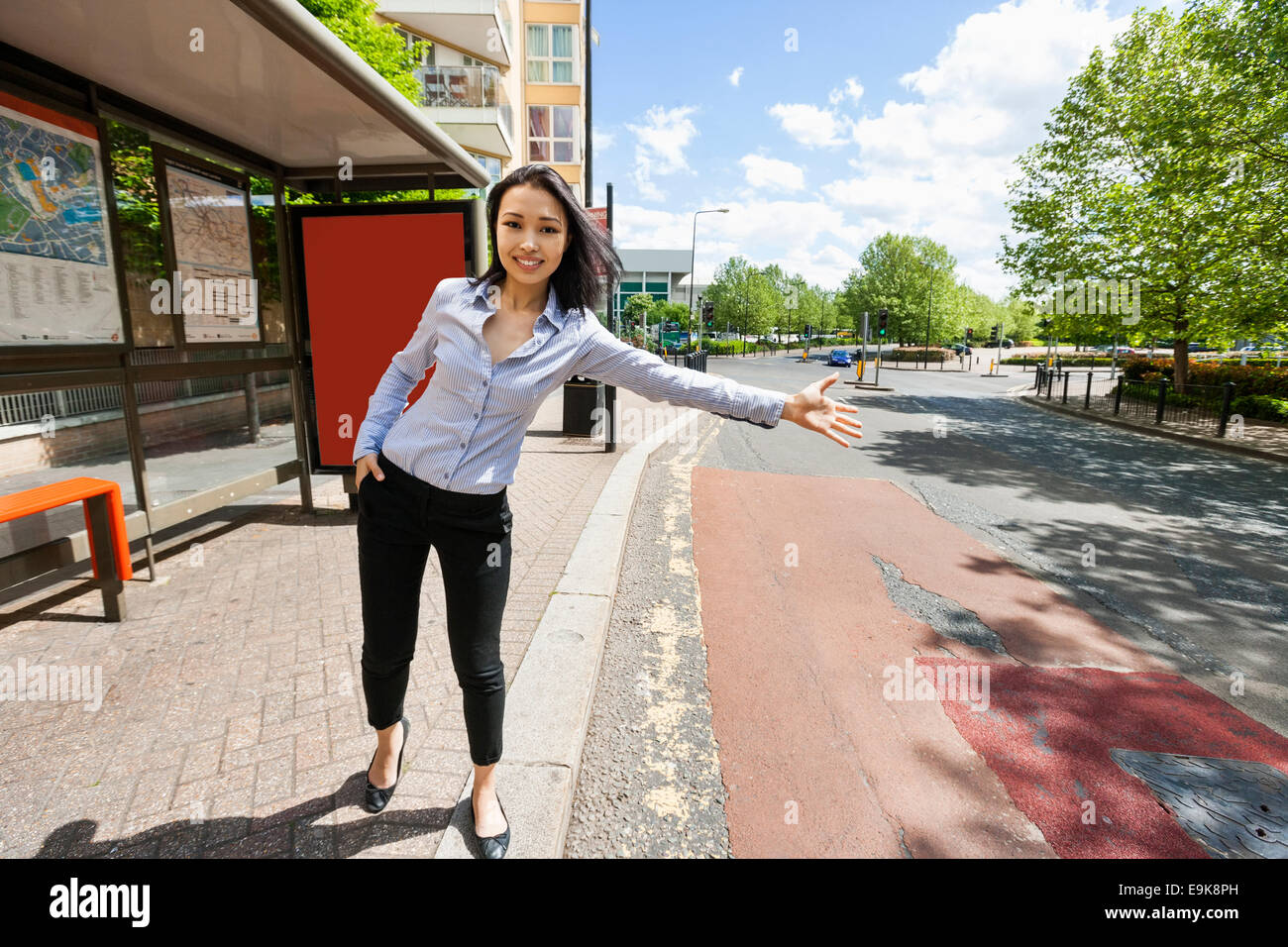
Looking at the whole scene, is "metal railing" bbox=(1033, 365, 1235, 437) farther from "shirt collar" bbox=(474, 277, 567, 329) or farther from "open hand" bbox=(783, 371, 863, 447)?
"shirt collar" bbox=(474, 277, 567, 329)

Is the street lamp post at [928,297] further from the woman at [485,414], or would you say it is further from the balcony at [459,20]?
the woman at [485,414]

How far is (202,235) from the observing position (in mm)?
4723

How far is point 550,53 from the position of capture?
29.2 m

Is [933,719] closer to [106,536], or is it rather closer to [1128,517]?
[106,536]

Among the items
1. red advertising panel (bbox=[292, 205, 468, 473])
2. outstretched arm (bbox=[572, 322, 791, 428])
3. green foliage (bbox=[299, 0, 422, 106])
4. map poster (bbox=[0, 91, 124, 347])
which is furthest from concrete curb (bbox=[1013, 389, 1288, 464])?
green foliage (bbox=[299, 0, 422, 106])

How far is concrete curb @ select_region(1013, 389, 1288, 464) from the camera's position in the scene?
10609mm

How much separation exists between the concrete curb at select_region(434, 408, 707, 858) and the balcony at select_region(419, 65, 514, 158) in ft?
61.8

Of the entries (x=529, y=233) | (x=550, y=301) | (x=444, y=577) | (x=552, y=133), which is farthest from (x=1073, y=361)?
(x=444, y=577)

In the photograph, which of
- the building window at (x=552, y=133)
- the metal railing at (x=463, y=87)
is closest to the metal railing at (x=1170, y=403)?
the metal railing at (x=463, y=87)

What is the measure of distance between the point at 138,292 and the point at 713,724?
531cm

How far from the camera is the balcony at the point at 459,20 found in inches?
771

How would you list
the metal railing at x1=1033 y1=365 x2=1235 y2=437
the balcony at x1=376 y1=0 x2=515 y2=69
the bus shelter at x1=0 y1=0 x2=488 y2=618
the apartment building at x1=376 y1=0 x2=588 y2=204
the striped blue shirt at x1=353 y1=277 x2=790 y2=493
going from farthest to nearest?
the balcony at x1=376 y1=0 x2=515 y2=69 < the apartment building at x1=376 y1=0 x2=588 y2=204 < the metal railing at x1=1033 y1=365 x2=1235 y2=437 < the bus shelter at x1=0 y1=0 x2=488 y2=618 < the striped blue shirt at x1=353 y1=277 x2=790 y2=493
